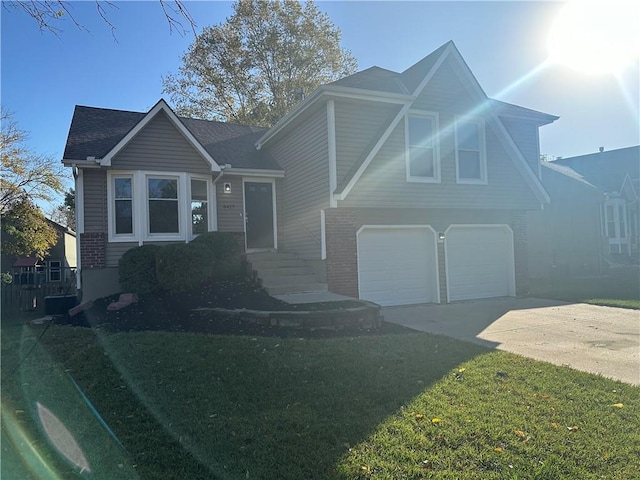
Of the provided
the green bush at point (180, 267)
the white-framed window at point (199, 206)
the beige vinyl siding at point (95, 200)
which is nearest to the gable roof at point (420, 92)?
the green bush at point (180, 267)

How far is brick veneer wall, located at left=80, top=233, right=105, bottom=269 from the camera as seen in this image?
11125mm

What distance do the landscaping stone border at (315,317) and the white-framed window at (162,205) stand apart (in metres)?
4.66

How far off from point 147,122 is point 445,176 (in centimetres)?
818

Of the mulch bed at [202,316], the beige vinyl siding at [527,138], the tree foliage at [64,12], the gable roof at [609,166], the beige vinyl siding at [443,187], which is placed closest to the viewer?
the tree foliage at [64,12]

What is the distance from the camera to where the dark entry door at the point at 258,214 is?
44.2ft

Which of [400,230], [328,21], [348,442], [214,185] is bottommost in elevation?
[348,442]

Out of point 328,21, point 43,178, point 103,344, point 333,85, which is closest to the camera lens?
point 103,344

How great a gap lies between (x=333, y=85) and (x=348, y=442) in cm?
870

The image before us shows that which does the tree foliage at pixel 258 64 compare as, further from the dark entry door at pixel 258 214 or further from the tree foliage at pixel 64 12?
the tree foliage at pixel 64 12

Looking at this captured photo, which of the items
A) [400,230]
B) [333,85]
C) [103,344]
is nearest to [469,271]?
[400,230]

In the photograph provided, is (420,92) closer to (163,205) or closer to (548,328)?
(548,328)

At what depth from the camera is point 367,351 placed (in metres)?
6.29

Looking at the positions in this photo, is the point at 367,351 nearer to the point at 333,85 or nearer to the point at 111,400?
the point at 111,400

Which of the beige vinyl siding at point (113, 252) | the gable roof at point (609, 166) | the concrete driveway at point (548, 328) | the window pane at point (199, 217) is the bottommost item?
the concrete driveway at point (548, 328)
